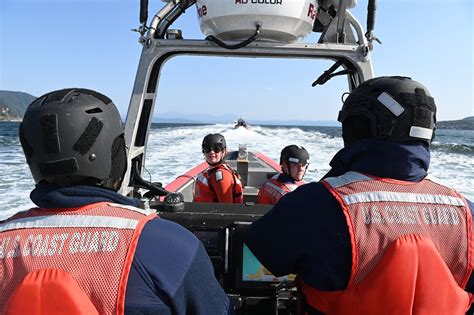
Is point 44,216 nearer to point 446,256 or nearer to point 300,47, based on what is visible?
point 446,256

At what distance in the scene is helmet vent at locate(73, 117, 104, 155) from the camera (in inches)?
46.1

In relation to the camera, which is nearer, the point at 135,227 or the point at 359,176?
the point at 135,227

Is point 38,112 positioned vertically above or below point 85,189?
above

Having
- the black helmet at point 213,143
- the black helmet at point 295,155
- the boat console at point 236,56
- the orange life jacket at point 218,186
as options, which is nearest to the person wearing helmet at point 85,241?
the boat console at point 236,56

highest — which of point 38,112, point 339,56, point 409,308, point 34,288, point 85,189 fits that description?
point 339,56

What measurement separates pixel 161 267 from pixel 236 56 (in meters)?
2.02

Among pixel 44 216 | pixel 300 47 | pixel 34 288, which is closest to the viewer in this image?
pixel 34 288

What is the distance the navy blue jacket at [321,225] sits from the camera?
126 cm

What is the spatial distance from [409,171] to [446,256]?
30 cm

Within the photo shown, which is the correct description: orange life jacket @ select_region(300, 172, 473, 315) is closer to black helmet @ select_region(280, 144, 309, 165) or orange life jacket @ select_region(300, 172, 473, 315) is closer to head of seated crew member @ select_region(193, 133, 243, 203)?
black helmet @ select_region(280, 144, 309, 165)

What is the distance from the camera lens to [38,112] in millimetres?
Answer: 1168

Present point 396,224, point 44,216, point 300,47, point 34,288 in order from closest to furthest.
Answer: point 34,288, point 44,216, point 396,224, point 300,47

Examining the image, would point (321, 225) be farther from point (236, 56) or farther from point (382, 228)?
point (236, 56)

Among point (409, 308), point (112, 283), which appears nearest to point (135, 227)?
point (112, 283)
